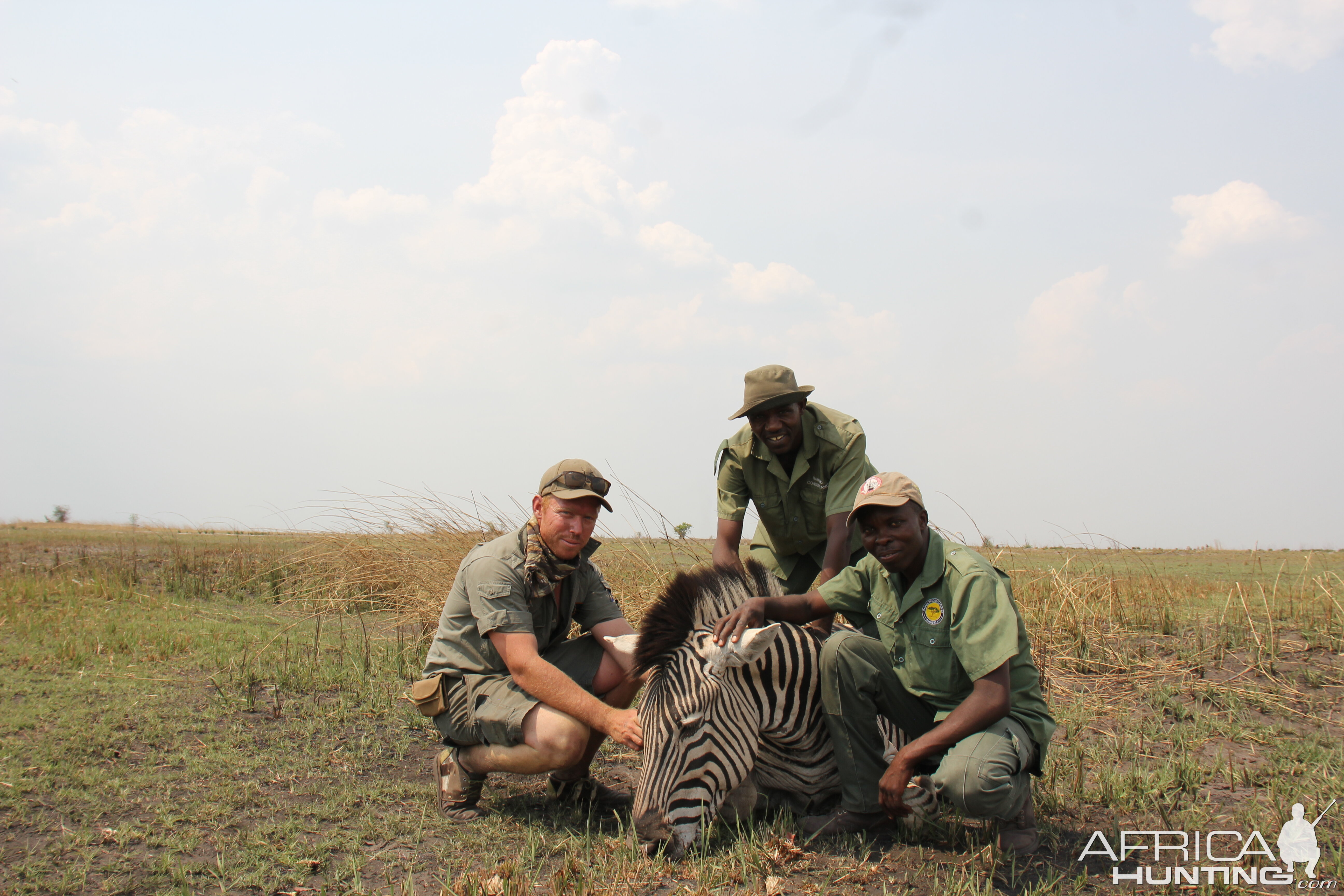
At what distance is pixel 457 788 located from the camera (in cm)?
405

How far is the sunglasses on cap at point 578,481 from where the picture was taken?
404cm

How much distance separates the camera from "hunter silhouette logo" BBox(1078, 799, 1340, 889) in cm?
319

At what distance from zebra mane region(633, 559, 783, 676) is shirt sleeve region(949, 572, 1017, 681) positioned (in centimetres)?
97

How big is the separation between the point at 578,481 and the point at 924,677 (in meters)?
1.78

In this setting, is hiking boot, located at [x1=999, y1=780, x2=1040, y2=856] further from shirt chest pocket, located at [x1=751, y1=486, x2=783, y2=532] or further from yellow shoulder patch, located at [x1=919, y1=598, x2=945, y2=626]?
shirt chest pocket, located at [x1=751, y1=486, x2=783, y2=532]

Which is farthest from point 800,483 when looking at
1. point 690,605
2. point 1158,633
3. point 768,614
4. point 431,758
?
point 1158,633

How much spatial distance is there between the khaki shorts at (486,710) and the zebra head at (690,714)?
0.61m

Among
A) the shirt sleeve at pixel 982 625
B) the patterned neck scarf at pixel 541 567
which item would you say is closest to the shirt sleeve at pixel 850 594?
the shirt sleeve at pixel 982 625

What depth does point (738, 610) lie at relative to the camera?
149 inches

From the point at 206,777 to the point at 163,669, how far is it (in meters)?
2.66

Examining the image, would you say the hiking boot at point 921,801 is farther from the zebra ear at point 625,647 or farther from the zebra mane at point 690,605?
the zebra ear at point 625,647

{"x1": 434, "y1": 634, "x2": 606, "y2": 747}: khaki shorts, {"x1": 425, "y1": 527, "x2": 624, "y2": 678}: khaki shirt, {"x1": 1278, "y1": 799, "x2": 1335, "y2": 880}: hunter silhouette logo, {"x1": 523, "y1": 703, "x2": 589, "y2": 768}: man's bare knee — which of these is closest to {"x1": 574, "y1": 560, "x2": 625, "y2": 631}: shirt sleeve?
{"x1": 425, "y1": 527, "x2": 624, "y2": 678}: khaki shirt

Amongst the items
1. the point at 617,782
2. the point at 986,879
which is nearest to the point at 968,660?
the point at 986,879

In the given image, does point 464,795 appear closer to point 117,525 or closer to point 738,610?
point 738,610
